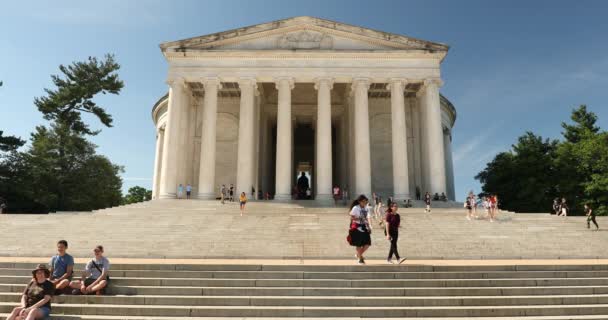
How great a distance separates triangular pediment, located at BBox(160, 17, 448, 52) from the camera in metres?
36.8

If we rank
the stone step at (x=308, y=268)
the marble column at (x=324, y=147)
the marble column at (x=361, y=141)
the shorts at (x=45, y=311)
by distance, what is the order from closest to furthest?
the shorts at (x=45, y=311), the stone step at (x=308, y=268), the marble column at (x=324, y=147), the marble column at (x=361, y=141)

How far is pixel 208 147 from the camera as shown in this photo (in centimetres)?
3525

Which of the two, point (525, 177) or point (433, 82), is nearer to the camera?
point (433, 82)

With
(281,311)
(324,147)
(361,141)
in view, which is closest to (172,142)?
(324,147)

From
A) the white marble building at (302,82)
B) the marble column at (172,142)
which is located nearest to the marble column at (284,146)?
the white marble building at (302,82)

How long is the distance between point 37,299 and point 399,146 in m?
31.2

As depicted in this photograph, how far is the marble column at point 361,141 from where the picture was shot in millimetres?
34856

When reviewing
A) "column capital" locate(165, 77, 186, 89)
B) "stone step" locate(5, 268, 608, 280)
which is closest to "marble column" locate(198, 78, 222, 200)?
→ "column capital" locate(165, 77, 186, 89)

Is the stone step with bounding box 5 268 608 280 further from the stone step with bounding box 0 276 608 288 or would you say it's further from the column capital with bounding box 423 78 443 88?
the column capital with bounding box 423 78 443 88

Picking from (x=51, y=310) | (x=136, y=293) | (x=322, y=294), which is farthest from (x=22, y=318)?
(x=322, y=294)

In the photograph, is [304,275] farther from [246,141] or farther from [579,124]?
[579,124]

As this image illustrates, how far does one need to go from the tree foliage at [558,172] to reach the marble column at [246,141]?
113 feet

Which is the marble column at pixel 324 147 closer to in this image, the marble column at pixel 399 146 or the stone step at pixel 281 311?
the marble column at pixel 399 146

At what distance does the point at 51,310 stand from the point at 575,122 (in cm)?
6487
